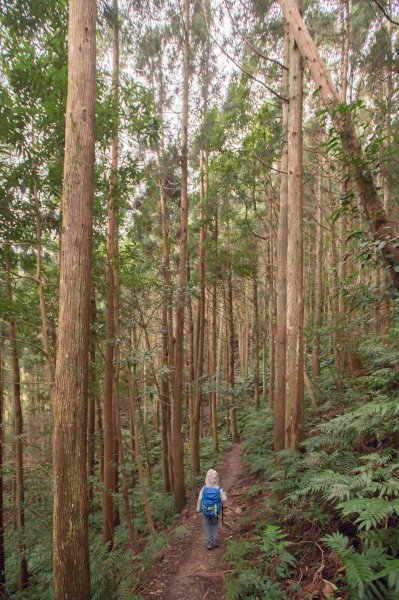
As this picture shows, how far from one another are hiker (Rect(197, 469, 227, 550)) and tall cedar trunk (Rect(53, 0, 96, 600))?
2.45 metres

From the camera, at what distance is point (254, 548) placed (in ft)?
13.9

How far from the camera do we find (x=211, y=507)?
17.3 feet

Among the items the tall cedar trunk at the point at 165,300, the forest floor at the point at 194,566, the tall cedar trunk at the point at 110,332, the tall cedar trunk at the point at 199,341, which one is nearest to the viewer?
the forest floor at the point at 194,566

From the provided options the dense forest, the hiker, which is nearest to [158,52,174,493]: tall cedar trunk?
the dense forest

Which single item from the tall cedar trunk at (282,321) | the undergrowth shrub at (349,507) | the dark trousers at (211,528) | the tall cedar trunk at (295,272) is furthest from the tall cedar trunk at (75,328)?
the tall cedar trunk at (282,321)

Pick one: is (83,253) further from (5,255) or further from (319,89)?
(319,89)

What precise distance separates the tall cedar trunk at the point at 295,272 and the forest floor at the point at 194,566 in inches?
85.5

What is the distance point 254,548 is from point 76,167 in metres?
5.46

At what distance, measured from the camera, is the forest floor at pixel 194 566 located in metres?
4.45

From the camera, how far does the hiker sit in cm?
530

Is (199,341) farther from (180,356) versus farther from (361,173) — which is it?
(361,173)

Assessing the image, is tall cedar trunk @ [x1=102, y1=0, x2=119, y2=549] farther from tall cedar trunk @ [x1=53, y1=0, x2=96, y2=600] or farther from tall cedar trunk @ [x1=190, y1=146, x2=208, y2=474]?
tall cedar trunk @ [x1=190, y1=146, x2=208, y2=474]

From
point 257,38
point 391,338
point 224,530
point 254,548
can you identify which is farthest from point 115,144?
point 224,530

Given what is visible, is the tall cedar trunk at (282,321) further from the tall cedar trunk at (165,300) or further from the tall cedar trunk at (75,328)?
the tall cedar trunk at (75,328)
